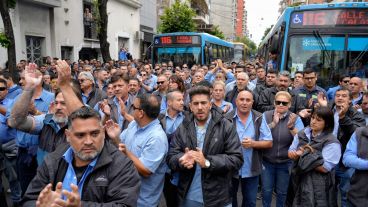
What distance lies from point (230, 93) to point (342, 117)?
2498 mm

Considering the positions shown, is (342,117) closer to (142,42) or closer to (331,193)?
(331,193)

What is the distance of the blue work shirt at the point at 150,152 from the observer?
3.24 m

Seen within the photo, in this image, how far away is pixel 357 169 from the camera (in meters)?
3.63

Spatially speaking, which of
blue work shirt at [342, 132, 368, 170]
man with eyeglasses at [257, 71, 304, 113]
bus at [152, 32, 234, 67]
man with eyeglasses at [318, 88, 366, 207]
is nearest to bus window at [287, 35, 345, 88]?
man with eyeglasses at [257, 71, 304, 113]

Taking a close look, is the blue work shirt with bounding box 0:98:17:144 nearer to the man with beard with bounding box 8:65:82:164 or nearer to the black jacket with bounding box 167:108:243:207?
the man with beard with bounding box 8:65:82:164

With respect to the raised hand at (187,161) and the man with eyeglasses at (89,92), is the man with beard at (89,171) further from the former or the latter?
the man with eyeglasses at (89,92)

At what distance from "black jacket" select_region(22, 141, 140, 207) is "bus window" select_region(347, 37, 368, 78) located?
652 cm

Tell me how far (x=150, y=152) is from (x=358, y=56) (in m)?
6.06

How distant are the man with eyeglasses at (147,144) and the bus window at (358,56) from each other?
5.63m

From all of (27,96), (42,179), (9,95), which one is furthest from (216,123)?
(9,95)

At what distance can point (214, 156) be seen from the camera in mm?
3256

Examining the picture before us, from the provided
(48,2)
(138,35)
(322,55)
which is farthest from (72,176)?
(138,35)

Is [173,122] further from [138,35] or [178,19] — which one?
[138,35]

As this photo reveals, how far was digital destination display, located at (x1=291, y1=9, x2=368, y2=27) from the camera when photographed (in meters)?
7.52
